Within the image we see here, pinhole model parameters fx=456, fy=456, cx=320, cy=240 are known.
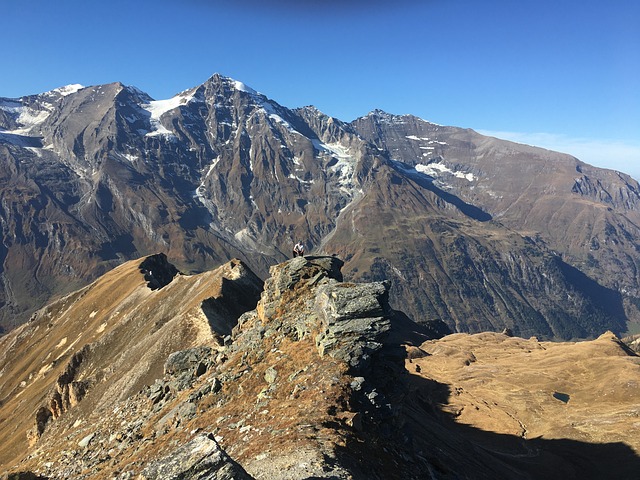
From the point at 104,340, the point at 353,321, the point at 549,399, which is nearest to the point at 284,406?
the point at 353,321

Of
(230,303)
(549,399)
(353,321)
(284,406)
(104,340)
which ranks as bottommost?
(549,399)

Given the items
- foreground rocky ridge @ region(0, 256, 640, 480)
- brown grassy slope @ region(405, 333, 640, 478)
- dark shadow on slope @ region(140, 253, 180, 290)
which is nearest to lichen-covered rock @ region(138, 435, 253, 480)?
foreground rocky ridge @ region(0, 256, 640, 480)

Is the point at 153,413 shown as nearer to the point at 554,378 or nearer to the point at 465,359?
the point at 554,378

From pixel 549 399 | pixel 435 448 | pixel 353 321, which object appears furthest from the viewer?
pixel 549 399

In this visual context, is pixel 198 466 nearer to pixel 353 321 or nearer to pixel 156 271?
pixel 353 321

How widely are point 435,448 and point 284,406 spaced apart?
32.2 m

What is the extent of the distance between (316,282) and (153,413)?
60.2ft

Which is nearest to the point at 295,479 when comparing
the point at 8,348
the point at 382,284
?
the point at 382,284

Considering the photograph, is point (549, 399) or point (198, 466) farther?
point (549, 399)

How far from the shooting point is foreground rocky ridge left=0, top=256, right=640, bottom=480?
84.7ft

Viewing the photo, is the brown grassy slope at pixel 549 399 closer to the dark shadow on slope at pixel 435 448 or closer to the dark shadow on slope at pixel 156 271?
the dark shadow on slope at pixel 435 448

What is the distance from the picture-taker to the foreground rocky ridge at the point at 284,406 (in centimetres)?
2581

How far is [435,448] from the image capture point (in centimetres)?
5394

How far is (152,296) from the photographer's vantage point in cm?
10844
